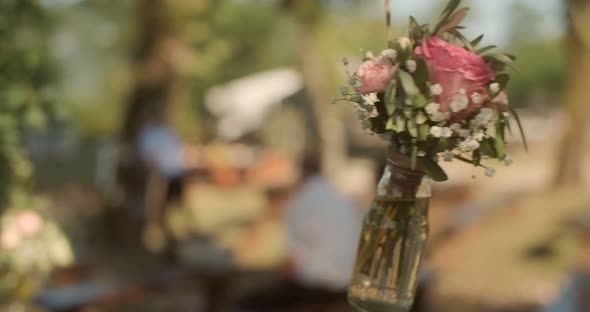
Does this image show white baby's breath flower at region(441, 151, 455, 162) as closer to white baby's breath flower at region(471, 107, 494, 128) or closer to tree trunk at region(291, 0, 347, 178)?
white baby's breath flower at region(471, 107, 494, 128)

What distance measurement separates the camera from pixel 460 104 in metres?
1.41

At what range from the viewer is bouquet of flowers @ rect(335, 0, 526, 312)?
1427 mm

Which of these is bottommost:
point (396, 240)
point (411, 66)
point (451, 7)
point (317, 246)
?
point (317, 246)

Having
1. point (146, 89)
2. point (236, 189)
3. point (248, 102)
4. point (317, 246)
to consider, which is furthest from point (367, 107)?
point (248, 102)

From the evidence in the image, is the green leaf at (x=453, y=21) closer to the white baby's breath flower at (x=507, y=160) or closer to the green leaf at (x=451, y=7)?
the green leaf at (x=451, y=7)

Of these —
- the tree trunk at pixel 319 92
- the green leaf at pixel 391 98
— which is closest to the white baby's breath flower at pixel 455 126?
the green leaf at pixel 391 98

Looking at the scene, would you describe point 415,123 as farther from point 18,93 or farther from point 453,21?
point 18,93

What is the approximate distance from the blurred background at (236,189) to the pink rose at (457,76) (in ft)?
0.42

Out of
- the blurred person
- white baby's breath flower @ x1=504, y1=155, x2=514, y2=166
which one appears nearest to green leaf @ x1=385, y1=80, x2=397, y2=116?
white baby's breath flower @ x1=504, y1=155, x2=514, y2=166

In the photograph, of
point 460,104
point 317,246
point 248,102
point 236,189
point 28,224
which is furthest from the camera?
point 248,102

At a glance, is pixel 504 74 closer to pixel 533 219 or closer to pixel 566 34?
pixel 533 219

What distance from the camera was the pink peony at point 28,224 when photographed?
2912mm

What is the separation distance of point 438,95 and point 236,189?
1031cm

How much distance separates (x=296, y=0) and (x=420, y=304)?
6792 mm
